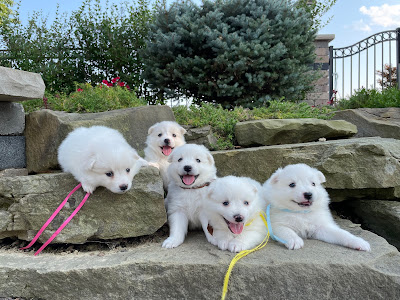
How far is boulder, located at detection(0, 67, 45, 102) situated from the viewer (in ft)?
13.6

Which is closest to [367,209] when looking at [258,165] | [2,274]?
[258,165]

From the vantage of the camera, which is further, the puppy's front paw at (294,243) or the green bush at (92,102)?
the green bush at (92,102)

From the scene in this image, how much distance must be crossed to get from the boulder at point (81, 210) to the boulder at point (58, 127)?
1085 millimetres

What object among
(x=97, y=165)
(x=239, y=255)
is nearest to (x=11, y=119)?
(x=97, y=165)

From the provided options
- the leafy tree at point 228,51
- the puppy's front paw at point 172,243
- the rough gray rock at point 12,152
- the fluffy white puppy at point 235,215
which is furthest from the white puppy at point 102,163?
the leafy tree at point 228,51

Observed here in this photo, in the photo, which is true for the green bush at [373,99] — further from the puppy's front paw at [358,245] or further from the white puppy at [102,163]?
the white puppy at [102,163]

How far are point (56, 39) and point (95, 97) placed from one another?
5.25 metres

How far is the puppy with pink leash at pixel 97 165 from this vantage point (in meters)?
3.03

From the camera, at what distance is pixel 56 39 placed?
1048 centimetres

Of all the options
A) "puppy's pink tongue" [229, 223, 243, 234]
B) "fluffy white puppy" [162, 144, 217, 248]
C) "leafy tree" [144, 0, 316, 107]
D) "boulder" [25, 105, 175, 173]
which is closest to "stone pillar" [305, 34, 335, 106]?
"leafy tree" [144, 0, 316, 107]

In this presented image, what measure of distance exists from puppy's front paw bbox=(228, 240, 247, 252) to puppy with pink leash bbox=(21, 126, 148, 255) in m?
1.04

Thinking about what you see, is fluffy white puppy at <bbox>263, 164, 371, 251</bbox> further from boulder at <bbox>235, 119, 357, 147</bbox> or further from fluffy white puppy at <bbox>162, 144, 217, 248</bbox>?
boulder at <bbox>235, 119, 357, 147</bbox>

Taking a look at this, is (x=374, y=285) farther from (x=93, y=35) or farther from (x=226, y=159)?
(x=93, y=35)

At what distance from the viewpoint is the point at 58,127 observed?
4.43 metres
